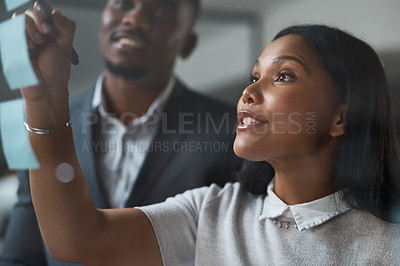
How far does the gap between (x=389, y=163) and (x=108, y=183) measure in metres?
0.39

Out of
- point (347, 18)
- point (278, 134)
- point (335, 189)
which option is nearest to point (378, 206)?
point (335, 189)

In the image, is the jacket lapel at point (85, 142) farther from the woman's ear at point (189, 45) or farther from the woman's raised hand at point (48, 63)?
the woman's ear at point (189, 45)

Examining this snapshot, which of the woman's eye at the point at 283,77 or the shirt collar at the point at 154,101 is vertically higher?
the woman's eye at the point at 283,77

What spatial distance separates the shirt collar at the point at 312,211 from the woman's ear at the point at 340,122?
0.08m

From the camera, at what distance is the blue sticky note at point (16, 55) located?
41cm

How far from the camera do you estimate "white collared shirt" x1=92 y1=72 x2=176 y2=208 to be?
0.54 metres

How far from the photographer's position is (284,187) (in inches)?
22.4

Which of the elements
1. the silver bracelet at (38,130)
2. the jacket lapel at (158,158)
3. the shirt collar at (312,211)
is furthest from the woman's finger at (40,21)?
the shirt collar at (312,211)

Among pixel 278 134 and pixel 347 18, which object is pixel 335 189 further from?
pixel 347 18

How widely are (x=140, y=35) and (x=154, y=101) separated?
0.33 feet

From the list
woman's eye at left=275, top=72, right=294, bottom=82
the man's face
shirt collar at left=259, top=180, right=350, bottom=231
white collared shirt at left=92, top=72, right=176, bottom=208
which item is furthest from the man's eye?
shirt collar at left=259, top=180, right=350, bottom=231

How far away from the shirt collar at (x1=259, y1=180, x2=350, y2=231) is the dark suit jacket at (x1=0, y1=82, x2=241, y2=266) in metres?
0.09

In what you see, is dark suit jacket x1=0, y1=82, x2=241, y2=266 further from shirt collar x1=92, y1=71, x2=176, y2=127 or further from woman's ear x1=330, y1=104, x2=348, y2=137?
woman's ear x1=330, y1=104, x2=348, y2=137

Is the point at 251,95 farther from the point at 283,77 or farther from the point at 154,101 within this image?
the point at 154,101
